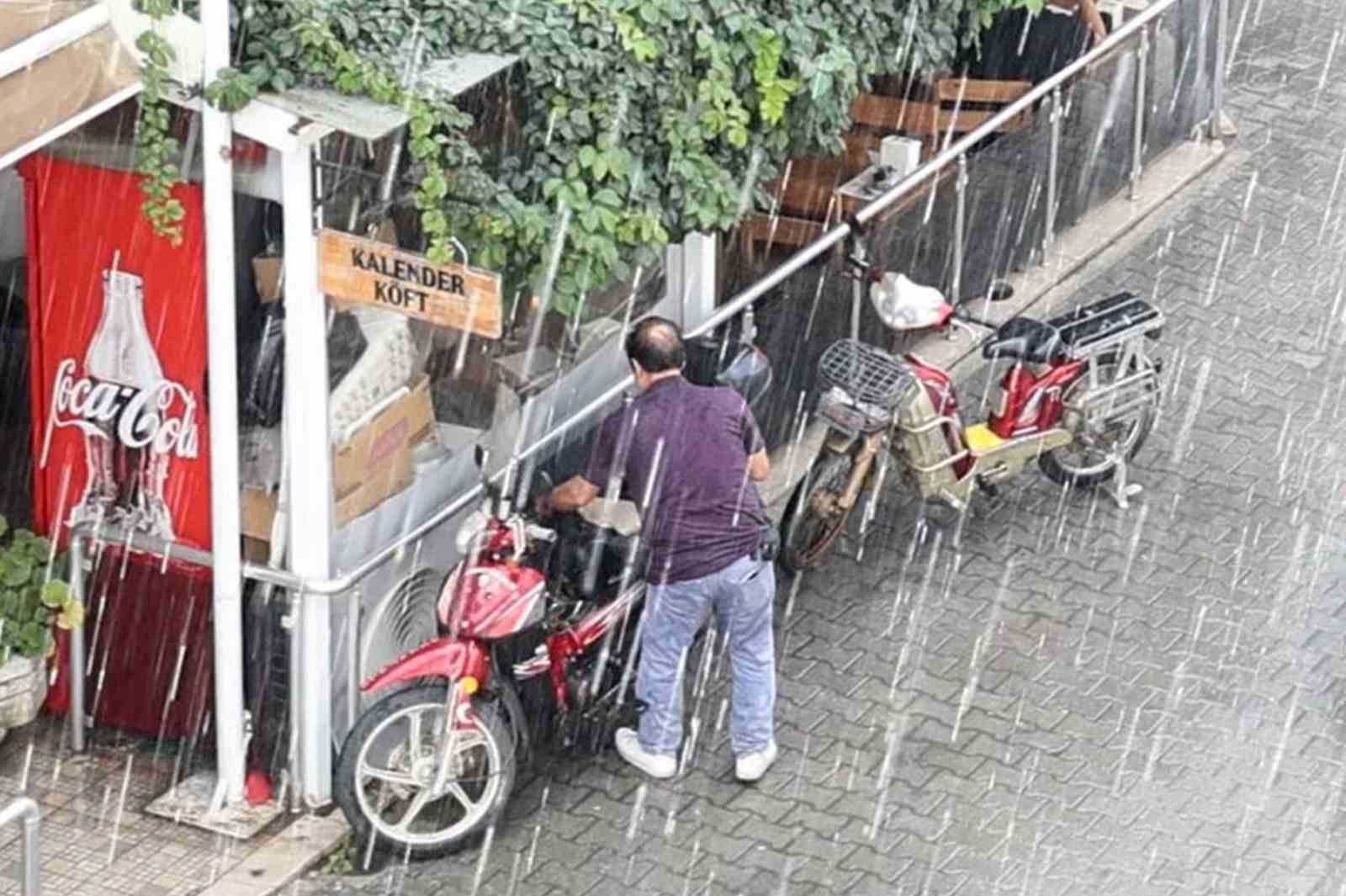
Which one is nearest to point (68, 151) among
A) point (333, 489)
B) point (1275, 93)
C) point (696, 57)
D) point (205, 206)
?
point (205, 206)

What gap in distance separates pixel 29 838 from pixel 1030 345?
5121mm

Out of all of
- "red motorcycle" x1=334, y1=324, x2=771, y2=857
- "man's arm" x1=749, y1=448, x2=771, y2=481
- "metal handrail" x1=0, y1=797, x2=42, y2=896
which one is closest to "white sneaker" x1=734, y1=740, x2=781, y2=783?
"red motorcycle" x1=334, y1=324, x2=771, y2=857

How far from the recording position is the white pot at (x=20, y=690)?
33.9 feet

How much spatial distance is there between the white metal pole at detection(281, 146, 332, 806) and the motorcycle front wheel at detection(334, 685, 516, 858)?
0.91ft

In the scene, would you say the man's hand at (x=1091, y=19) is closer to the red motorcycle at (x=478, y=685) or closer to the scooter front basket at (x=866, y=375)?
the scooter front basket at (x=866, y=375)

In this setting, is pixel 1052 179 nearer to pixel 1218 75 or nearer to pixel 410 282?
pixel 1218 75

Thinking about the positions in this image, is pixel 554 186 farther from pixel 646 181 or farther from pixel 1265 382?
pixel 1265 382

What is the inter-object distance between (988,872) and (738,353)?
2629mm

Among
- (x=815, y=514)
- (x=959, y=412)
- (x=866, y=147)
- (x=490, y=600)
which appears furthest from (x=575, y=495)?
(x=866, y=147)

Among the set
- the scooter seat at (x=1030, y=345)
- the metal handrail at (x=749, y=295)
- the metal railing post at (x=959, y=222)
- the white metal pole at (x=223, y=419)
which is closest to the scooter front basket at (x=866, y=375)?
the metal handrail at (x=749, y=295)

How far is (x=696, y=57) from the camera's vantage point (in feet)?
35.4

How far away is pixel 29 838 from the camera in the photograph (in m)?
8.81

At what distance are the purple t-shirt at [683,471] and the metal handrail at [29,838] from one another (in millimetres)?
2350

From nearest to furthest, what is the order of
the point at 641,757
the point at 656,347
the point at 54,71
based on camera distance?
the point at 54,71 → the point at 656,347 → the point at 641,757
